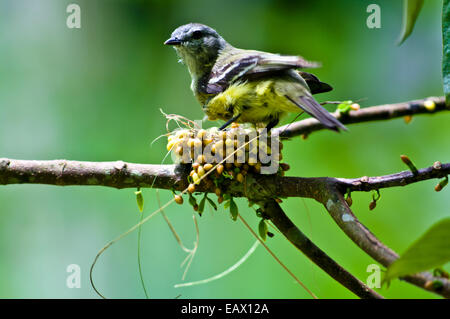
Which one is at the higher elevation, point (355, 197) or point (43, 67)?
point (43, 67)

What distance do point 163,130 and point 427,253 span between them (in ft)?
11.3

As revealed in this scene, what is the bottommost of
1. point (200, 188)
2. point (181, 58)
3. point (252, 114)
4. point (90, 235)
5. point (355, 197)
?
point (90, 235)

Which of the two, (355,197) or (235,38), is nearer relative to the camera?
(355,197)

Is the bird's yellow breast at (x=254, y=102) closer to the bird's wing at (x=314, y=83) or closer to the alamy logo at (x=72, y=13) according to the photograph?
the bird's wing at (x=314, y=83)

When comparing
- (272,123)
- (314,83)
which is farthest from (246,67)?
(314,83)

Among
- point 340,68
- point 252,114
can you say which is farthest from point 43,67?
point 252,114

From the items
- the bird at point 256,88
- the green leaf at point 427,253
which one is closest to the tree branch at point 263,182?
the bird at point 256,88

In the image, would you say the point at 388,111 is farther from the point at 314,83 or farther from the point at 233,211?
the point at 233,211

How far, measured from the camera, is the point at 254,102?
2229mm

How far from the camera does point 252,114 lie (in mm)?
2299

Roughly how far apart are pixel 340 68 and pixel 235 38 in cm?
108
